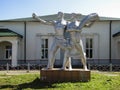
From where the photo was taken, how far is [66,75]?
43.1ft

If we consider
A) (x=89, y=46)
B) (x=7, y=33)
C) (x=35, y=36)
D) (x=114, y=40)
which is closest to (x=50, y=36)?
(x=35, y=36)

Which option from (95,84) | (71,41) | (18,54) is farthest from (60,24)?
(18,54)

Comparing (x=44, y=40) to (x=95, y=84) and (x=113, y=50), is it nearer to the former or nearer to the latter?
(x=113, y=50)

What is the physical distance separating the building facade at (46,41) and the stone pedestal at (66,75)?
59.8 feet

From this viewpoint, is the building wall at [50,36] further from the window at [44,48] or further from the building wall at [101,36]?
the window at [44,48]

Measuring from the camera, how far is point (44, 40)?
32.2 metres

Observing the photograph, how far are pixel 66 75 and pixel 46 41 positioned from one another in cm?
1922

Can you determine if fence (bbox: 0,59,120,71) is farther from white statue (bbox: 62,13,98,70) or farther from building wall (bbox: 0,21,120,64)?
white statue (bbox: 62,13,98,70)

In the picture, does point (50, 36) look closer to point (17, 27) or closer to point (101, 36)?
point (17, 27)

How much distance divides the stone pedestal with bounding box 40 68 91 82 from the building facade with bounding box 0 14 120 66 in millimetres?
18240

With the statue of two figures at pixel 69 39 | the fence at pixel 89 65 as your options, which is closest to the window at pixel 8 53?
the fence at pixel 89 65

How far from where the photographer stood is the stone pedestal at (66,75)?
1312cm

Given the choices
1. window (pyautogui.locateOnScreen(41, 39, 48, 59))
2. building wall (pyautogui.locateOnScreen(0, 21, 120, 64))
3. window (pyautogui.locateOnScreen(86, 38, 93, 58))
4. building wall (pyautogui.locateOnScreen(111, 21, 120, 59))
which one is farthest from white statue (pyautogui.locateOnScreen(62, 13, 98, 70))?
building wall (pyautogui.locateOnScreen(111, 21, 120, 59))

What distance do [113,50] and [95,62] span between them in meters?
2.26
